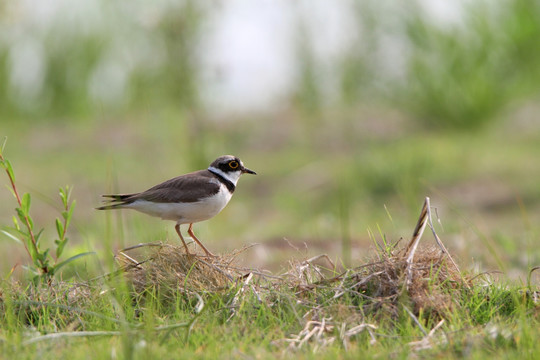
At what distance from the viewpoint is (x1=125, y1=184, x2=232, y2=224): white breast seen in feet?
15.9

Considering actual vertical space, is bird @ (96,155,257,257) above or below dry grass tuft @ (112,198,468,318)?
above

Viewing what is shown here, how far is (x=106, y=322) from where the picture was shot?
376 centimetres

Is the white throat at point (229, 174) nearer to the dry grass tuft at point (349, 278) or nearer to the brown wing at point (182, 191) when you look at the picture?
the brown wing at point (182, 191)

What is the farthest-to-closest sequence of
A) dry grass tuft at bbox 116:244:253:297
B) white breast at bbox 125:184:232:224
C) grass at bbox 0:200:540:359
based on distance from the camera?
1. white breast at bbox 125:184:232:224
2. dry grass tuft at bbox 116:244:253:297
3. grass at bbox 0:200:540:359

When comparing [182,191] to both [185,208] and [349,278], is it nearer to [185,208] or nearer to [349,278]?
[185,208]

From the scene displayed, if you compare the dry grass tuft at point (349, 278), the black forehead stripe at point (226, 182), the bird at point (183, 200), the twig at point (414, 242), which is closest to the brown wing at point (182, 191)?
the bird at point (183, 200)

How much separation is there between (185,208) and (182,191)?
13 centimetres

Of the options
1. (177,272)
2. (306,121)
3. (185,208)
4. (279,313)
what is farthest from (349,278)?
(306,121)

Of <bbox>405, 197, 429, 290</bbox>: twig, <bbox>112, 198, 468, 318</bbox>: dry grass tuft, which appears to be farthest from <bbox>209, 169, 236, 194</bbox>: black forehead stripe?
<bbox>405, 197, 429, 290</bbox>: twig

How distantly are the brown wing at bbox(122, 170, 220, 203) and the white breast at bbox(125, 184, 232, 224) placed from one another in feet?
0.11

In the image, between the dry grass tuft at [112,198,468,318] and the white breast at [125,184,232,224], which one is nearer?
the dry grass tuft at [112,198,468,318]

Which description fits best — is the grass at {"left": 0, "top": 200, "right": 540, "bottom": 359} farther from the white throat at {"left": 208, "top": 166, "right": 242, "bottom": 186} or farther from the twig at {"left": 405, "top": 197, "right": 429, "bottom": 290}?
the white throat at {"left": 208, "top": 166, "right": 242, "bottom": 186}

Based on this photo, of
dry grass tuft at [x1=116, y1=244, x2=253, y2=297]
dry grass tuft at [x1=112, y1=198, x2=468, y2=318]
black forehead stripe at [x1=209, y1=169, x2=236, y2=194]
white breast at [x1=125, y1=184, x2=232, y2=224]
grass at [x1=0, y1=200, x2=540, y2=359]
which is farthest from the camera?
black forehead stripe at [x1=209, y1=169, x2=236, y2=194]

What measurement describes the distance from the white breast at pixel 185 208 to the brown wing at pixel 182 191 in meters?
0.03
